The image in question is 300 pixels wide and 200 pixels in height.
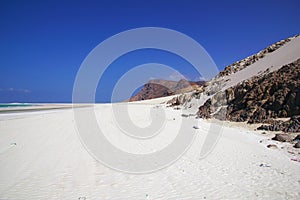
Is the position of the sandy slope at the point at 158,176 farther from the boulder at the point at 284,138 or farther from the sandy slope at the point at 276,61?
the sandy slope at the point at 276,61

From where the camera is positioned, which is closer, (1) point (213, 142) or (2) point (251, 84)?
(1) point (213, 142)

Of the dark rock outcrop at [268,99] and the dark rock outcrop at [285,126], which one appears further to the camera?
the dark rock outcrop at [268,99]

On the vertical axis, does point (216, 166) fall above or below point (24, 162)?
below

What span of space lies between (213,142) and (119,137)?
198 inches

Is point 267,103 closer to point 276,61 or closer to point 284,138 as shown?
point 284,138

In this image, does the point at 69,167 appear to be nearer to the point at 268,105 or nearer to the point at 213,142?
the point at 213,142

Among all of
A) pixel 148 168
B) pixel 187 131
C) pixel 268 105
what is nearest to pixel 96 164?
pixel 148 168

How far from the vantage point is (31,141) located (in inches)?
443

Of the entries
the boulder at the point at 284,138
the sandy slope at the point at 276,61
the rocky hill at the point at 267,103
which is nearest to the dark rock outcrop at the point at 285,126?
the rocky hill at the point at 267,103

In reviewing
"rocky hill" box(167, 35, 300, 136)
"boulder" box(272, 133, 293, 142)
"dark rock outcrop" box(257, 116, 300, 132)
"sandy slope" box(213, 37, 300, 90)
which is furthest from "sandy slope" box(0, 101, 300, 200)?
"sandy slope" box(213, 37, 300, 90)

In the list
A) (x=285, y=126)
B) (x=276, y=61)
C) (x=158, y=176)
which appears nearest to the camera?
(x=158, y=176)

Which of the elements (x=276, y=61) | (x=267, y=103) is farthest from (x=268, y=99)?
(x=276, y=61)

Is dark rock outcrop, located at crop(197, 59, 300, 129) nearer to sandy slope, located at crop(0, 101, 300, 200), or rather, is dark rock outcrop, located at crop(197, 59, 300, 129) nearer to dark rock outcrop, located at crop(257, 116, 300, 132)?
dark rock outcrop, located at crop(257, 116, 300, 132)

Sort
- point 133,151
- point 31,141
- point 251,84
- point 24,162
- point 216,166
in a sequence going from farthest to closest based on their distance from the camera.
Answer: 1. point 251,84
2. point 31,141
3. point 133,151
4. point 24,162
5. point 216,166
